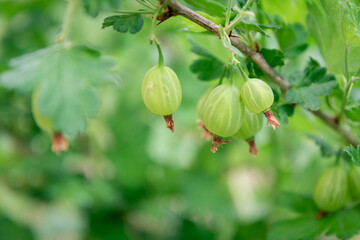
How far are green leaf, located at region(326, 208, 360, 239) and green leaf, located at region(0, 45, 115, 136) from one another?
405mm

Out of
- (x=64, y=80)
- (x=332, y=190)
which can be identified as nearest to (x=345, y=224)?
(x=332, y=190)

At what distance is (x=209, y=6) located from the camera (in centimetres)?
53

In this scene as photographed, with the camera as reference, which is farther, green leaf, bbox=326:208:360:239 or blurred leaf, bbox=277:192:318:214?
blurred leaf, bbox=277:192:318:214

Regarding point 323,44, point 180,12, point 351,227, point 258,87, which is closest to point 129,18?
point 180,12

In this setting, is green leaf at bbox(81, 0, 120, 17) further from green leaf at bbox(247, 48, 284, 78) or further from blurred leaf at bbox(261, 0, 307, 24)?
blurred leaf at bbox(261, 0, 307, 24)

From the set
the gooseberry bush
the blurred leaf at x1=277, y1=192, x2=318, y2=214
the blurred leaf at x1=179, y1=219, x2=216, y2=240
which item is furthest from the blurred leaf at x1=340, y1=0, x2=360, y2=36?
the blurred leaf at x1=179, y1=219, x2=216, y2=240

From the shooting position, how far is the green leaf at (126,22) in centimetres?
50

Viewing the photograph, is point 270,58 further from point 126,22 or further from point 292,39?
point 126,22

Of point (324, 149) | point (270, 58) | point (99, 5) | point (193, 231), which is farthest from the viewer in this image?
point (193, 231)

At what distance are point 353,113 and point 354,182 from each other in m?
0.13

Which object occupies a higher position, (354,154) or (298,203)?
(354,154)

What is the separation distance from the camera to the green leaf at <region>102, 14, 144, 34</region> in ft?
1.63

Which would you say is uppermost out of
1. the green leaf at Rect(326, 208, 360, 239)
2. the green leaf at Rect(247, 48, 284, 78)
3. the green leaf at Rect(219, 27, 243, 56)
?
the green leaf at Rect(219, 27, 243, 56)

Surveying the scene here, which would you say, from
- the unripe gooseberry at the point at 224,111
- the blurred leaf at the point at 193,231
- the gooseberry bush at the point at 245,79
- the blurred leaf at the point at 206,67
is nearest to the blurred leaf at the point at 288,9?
the gooseberry bush at the point at 245,79
